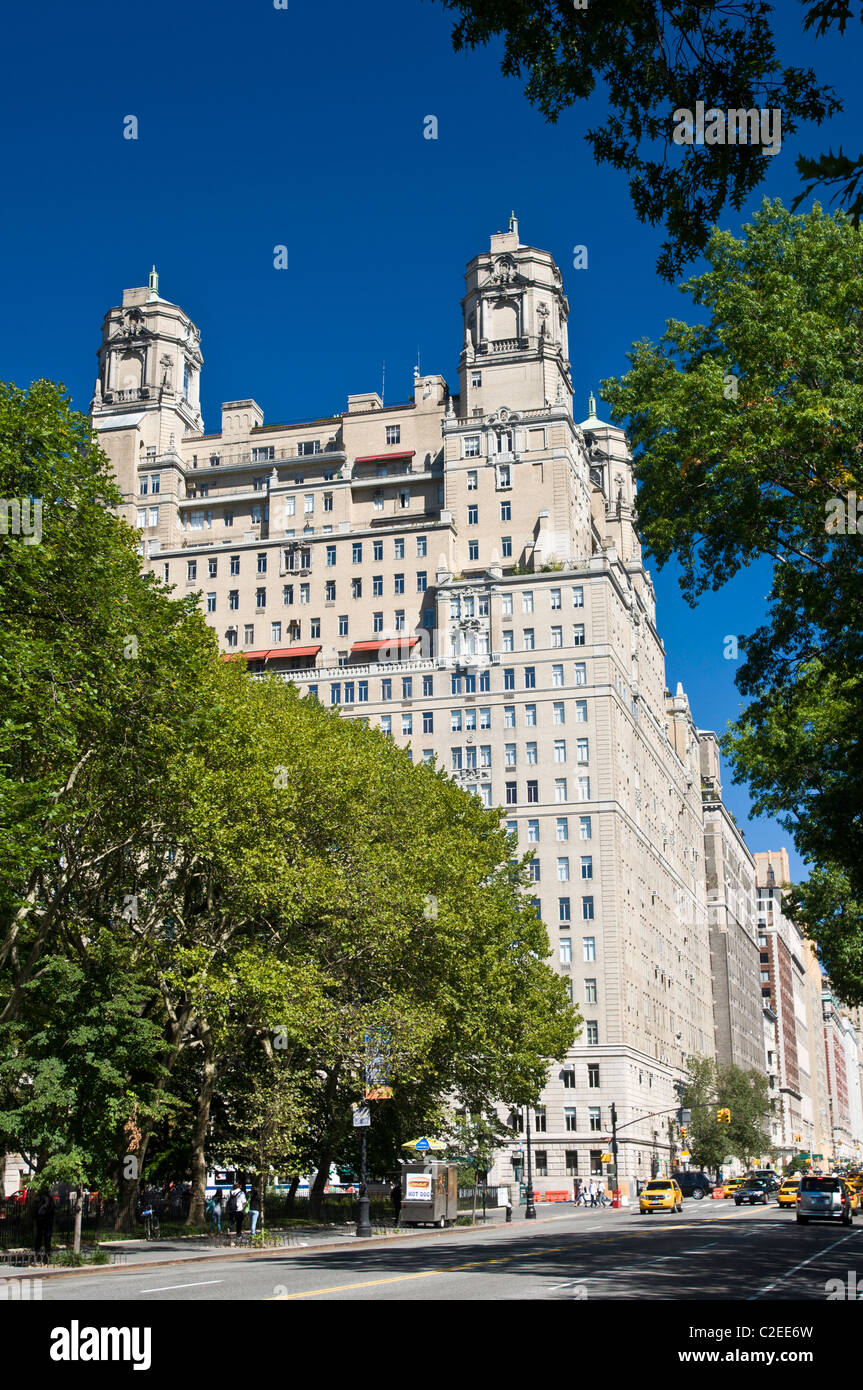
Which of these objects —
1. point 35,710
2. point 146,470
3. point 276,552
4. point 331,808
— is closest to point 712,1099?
point 276,552

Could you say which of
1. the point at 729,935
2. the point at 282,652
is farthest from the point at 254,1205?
the point at 729,935

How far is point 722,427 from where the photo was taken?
24.5 meters

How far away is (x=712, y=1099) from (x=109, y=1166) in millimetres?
82496

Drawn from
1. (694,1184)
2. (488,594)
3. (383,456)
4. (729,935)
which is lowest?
(694,1184)

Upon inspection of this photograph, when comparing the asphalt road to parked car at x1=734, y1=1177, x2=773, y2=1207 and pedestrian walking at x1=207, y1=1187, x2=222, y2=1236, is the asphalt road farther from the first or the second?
parked car at x1=734, y1=1177, x2=773, y2=1207

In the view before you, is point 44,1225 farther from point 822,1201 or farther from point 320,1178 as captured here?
point 822,1201

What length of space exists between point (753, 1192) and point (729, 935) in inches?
3058

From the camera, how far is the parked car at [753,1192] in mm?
77500

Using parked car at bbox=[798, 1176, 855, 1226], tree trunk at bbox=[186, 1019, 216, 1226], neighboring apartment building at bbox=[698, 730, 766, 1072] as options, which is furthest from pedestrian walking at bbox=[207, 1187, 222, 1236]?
neighboring apartment building at bbox=[698, 730, 766, 1072]

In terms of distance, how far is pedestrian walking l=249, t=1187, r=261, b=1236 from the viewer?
3769 centimetres

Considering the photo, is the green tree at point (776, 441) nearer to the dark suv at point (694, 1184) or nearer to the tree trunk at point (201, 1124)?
the tree trunk at point (201, 1124)

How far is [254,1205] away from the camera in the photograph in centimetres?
3856
